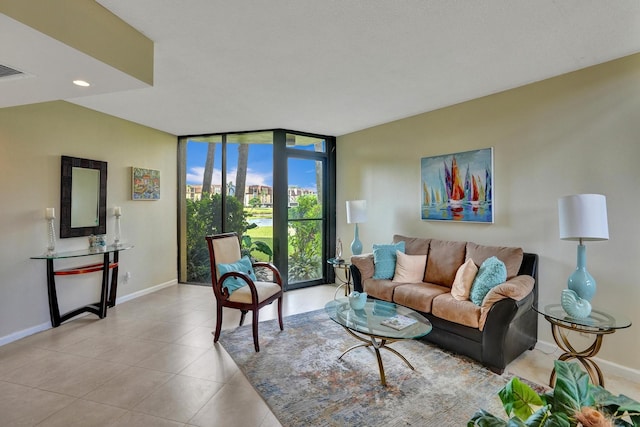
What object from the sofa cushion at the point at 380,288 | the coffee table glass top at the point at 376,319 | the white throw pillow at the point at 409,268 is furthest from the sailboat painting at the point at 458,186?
the coffee table glass top at the point at 376,319

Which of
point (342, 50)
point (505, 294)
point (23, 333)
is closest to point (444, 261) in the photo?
point (505, 294)

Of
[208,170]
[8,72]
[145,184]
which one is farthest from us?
[208,170]

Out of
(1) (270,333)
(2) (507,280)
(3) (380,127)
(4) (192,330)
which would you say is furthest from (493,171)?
(4) (192,330)

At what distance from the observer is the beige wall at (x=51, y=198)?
314 cm

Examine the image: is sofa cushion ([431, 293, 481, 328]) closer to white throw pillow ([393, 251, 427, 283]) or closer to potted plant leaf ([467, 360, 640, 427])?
white throw pillow ([393, 251, 427, 283])

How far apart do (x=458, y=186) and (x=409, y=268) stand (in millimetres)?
1132

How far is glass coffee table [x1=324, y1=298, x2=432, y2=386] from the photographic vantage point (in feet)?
7.59

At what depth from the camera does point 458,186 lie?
366cm

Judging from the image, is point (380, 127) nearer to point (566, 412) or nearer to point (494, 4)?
point (494, 4)

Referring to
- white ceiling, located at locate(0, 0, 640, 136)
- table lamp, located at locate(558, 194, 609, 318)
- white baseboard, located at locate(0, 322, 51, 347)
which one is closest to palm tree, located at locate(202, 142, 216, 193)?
white ceiling, located at locate(0, 0, 640, 136)

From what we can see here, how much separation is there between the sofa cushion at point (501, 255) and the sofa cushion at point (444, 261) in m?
0.12

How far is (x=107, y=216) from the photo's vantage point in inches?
166

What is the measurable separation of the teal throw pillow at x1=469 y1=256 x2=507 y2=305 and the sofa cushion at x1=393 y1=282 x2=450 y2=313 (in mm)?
377

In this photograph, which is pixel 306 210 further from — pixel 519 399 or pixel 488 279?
pixel 519 399
